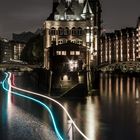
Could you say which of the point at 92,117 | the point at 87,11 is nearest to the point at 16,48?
the point at 87,11

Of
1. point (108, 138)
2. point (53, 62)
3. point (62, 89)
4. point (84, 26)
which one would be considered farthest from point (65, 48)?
point (108, 138)

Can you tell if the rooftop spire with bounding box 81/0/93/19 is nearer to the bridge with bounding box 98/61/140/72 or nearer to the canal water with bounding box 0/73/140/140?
the bridge with bounding box 98/61/140/72

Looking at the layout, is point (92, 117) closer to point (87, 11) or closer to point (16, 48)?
point (87, 11)

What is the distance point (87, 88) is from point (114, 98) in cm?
264

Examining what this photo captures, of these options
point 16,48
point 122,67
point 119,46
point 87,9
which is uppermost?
point 87,9

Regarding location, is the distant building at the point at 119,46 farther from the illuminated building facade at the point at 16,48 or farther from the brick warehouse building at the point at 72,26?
the illuminated building facade at the point at 16,48

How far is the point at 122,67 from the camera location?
83.9m

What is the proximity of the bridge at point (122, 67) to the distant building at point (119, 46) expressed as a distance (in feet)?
11.4

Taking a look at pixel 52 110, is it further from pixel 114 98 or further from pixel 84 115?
pixel 114 98

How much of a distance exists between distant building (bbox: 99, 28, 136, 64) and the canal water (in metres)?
50.5

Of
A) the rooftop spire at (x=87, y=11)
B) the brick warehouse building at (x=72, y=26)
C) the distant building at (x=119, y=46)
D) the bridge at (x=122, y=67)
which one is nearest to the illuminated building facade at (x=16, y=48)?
the distant building at (x=119, y=46)

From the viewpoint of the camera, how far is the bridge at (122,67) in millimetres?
78188

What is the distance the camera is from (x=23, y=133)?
21.8 meters

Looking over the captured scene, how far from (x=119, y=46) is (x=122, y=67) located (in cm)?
894
